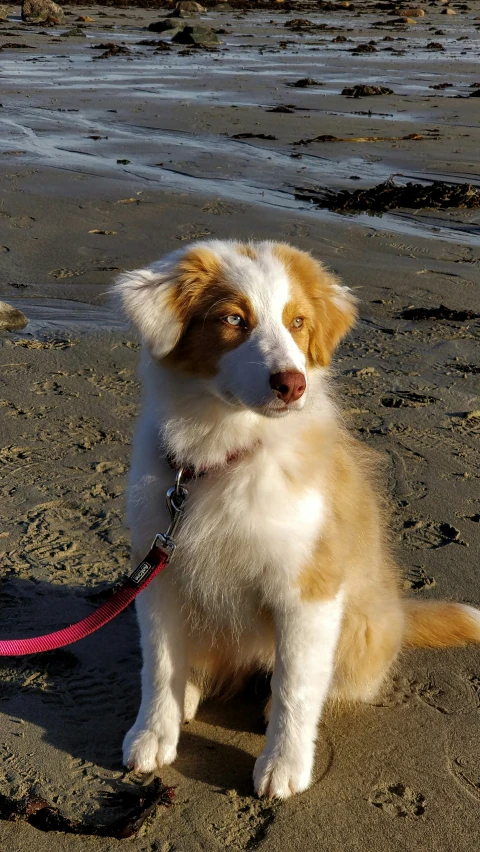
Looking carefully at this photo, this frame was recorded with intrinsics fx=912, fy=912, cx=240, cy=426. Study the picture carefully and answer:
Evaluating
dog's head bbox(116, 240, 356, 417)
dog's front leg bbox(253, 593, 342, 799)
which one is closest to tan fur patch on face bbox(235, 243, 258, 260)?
dog's head bbox(116, 240, 356, 417)

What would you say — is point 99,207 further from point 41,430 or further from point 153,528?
point 153,528

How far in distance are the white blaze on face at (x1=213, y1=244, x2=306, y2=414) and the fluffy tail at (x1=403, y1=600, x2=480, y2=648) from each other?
101 centimetres

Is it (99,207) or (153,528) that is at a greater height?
(153,528)

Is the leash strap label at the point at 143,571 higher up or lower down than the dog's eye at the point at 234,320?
lower down

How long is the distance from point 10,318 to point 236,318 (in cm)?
331

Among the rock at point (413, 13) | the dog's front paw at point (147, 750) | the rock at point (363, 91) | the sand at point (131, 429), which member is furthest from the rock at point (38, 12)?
the dog's front paw at point (147, 750)

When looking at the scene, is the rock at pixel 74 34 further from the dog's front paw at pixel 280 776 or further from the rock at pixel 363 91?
the dog's front paw at pixel 280 776

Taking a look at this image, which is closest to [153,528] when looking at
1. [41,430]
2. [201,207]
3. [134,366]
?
[41,430]

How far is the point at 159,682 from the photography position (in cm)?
265

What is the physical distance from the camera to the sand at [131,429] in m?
2.48

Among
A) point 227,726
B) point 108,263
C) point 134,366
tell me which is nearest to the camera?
point 227,726

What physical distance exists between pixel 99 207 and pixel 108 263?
1.64 meters

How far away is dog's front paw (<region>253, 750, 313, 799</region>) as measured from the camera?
97.6 inches

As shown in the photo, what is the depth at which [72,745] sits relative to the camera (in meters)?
2.66
